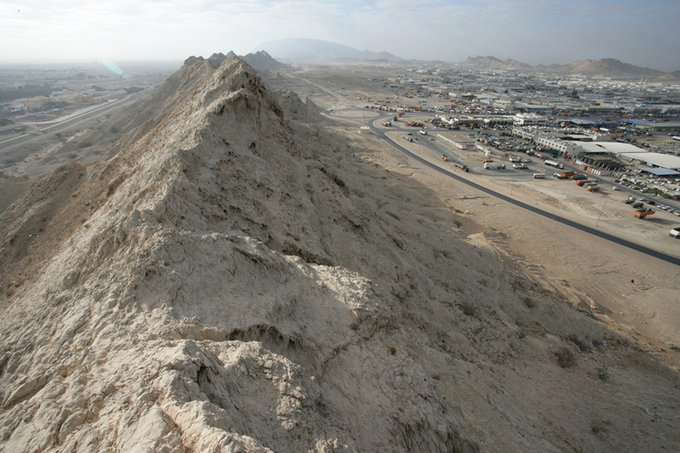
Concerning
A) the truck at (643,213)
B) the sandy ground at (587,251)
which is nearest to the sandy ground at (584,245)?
the sandy ground at (587,251)

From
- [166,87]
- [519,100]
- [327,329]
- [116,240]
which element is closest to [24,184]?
[166,87]

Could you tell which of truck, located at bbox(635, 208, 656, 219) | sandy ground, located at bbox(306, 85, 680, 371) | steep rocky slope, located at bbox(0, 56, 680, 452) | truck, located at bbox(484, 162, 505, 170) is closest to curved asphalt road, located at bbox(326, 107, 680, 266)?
sandy ground, located at bbox(306, 85, 680, 371)

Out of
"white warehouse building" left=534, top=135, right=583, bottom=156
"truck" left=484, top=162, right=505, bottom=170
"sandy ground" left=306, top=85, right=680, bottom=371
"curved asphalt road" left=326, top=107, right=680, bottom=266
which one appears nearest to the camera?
"sandy ground" left=306, top=85, right=680, bottom=371

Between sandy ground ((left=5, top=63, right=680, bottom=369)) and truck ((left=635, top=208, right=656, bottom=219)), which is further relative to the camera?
truck ((left=635, top=208, right=656, bottom=219))

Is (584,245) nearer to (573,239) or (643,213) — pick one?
(573,239)

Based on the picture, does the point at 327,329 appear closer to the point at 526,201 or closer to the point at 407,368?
the point at 407,368

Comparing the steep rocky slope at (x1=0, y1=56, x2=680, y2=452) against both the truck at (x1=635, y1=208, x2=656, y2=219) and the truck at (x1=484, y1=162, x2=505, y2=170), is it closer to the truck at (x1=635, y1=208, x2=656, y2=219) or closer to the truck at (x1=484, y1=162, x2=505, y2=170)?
the truck at (x1=635, y1=208, x2=656, y2=219)

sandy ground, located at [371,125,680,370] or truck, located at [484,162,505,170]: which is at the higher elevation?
truck, located at [484,162,505,170]

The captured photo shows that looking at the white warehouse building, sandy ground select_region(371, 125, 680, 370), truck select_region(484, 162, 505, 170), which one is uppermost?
the white warehouse building

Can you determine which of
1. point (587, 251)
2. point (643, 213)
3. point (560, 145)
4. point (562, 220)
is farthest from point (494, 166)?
point (587, 251)

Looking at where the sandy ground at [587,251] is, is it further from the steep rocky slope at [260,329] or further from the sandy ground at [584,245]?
the steep rocky slope at [260,329]
